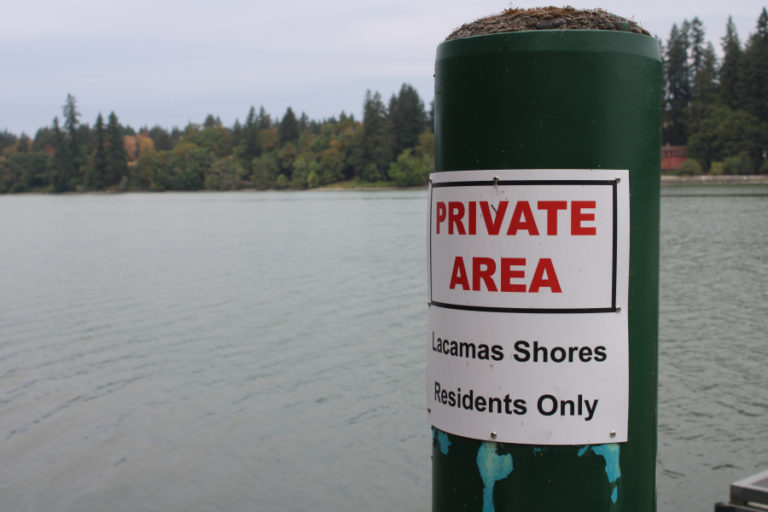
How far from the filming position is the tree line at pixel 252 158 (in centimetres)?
14612

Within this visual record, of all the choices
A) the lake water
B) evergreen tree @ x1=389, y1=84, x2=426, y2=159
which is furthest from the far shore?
the lake water

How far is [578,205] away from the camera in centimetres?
218

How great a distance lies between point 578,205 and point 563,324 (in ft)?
0.97

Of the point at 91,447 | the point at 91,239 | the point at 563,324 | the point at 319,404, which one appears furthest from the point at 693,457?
the point at 91,239

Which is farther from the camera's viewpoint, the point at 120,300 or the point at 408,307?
the point at 120,300

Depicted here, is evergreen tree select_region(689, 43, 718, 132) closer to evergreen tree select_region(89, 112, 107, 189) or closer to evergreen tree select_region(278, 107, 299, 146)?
evergreen tree select_region(278, 107, 299, 146)

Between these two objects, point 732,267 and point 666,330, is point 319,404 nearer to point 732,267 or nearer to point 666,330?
point 666,330

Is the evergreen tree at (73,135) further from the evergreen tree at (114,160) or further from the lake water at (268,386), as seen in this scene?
the lake water at (268,386)

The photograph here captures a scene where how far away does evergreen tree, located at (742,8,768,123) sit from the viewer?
123812mm

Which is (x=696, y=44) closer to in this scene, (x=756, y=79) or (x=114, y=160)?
(x=756, y=79)

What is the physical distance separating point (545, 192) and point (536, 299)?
0.26m

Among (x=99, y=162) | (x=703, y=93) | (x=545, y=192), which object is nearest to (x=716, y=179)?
(x=703, y=93)

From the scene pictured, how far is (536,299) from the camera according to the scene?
219cm

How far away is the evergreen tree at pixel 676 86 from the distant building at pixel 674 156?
6705 mm
